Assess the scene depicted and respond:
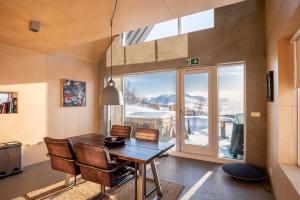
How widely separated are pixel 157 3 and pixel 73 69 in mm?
3557

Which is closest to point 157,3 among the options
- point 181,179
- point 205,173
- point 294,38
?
point 294,38

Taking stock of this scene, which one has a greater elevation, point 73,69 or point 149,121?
point 73,69

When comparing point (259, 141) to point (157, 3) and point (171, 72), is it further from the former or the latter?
point (157, 3)

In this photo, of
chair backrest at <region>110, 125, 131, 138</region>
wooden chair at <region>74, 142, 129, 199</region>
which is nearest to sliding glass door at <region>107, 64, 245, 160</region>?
chair backrest at <region>110, 125, 131, 138</region>

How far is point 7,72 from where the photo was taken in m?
3.54

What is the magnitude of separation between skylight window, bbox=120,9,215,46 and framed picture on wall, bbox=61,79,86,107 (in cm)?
184

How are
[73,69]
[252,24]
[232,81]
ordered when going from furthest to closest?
[73,69], [232,81], [252,24]

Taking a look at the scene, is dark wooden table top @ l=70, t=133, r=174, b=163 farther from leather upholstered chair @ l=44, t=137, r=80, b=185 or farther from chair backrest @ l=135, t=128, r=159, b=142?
leather upholstered chair @ l=44, t=137, r=80, b=185

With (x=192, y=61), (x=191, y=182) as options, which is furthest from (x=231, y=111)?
(x=191, y=182)

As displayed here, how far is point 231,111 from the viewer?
12.8 feet

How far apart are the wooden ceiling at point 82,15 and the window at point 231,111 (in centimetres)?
200

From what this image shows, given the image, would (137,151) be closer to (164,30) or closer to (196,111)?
(196,111)

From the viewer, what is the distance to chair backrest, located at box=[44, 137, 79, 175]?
7.56ft

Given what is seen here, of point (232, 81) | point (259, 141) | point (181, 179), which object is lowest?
point (181, 179)
